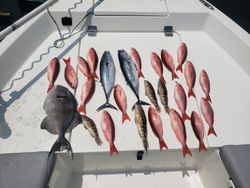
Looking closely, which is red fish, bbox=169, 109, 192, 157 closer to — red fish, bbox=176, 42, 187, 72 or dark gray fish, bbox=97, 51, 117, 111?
dark gray fish, bbox=97, 51, 117, 111

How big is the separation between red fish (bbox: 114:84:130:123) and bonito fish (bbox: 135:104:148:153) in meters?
0.09

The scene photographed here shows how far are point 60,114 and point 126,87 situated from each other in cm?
66

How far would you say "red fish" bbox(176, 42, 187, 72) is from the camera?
8.64ft

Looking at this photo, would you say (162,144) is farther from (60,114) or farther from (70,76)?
(70,76)

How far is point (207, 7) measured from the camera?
3.21 m

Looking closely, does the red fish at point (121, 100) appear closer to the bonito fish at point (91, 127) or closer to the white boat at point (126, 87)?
the white boat at point (126, 87)

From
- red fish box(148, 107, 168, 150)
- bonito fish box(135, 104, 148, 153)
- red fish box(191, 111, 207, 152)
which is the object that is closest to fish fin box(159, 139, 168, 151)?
red fish box(148, 107, 168, 150)

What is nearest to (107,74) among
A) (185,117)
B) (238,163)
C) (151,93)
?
(151,93)

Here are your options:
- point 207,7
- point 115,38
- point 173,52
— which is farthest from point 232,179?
point 207,7

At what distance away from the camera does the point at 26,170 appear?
62.7 inches

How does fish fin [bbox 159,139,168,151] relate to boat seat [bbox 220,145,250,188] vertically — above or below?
above

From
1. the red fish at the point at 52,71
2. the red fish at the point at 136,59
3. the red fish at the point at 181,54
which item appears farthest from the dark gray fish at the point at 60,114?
the red fish at the point at 181,54

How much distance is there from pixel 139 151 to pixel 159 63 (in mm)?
1014

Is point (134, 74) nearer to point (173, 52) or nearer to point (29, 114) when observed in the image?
point (173, 52)
